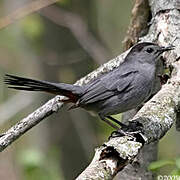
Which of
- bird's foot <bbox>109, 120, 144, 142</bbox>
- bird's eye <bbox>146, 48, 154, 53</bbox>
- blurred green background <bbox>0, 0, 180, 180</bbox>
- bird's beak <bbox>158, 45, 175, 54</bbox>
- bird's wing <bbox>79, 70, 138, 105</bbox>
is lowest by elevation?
bird's foot <bbox>109, 120, 144, 142</bbox>

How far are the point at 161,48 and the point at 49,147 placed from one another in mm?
3512

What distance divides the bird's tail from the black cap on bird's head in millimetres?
748

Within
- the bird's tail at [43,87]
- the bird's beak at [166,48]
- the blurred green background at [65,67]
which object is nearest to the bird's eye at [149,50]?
the bird's beak at [166,48]

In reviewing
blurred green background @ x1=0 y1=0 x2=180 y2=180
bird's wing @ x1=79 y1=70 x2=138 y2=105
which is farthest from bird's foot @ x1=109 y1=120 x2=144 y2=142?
blurred green background @ x1=0 y1=0 x2=180 y2=180

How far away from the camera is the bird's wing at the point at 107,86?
4438mm

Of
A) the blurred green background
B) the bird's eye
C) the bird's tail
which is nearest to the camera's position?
the bird's tail

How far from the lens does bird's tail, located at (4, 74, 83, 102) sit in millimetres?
3977

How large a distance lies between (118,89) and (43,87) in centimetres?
82

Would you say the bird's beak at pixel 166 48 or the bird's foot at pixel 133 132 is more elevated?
the bird's beak at pixel 166 48

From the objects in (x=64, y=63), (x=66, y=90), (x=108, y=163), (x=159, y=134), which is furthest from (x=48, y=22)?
(x=108, y=163)

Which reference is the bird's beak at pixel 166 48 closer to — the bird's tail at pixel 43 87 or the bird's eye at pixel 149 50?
the bird's eye at pixel 149 50

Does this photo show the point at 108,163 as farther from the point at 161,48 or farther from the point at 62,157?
the point at 62,157

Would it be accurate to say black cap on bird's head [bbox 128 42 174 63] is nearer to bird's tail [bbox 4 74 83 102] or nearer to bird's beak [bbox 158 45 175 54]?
bird's beak [bbox 158 45 175 54]

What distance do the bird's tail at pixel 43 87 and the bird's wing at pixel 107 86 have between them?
94mm
